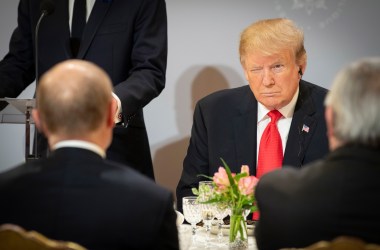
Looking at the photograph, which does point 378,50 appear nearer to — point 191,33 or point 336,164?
point 191,33

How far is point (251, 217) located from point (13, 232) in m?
1.89

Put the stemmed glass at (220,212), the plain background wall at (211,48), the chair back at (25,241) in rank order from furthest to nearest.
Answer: the plain background wall at (211,48), the stemmed glass at (220,212), the chair back at (25,241)

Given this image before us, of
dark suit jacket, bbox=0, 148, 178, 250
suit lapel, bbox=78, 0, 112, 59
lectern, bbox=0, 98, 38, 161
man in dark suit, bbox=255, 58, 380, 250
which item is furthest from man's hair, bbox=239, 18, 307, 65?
dark suit jacket, bbox=0, 148, 178, 250

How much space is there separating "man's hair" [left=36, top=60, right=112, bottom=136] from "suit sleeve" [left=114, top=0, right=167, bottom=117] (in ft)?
5.26

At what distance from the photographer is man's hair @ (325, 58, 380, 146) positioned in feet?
5.73

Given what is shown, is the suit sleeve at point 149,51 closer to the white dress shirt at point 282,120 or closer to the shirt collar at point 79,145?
the white dress shirt at point 282,120

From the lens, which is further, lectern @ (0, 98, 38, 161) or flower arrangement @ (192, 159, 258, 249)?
lectern @ (0, 98, 38, 161)

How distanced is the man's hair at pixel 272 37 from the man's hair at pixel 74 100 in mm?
1785

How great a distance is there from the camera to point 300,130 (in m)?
3.56

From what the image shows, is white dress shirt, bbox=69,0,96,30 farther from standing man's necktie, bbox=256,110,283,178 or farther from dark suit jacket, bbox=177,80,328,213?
standing man's necktie, bbox=256,110,283,178

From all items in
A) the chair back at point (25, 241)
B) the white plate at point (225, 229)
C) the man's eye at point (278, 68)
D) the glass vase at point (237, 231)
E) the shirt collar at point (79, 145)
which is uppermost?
the man's eye at point (278, 68)

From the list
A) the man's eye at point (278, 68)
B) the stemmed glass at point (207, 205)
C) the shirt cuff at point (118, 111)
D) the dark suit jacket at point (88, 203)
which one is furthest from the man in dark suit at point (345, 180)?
the man's eye at point (278, 68)

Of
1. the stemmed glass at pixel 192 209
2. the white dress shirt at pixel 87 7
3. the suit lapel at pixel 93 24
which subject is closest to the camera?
the stemmed glass at pixel 192 209

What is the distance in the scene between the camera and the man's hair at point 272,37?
3535 millimetres
